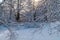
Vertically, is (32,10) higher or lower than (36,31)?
higher

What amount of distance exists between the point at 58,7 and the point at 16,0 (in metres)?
0.40

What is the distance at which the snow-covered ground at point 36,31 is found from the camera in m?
1.79

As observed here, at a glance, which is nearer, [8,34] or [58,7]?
[8,34]

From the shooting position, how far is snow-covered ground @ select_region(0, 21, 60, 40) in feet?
5.88

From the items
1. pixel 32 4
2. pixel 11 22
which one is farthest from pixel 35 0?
pixel 11 22

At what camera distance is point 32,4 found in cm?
187

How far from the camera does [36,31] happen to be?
1841 mm

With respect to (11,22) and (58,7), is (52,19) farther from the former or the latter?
(11,22)

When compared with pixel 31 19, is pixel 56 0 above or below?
above

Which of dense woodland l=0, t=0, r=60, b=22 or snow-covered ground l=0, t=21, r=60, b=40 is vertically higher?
dense woodland l=0, t=0, r=60, b=22

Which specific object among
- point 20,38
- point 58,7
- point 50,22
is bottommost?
point 20,38

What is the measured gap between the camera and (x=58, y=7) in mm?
1897

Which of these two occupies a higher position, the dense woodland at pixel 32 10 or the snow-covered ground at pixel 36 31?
the dense woodland at pixel 32 10

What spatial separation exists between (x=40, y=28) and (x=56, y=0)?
0.30 m
